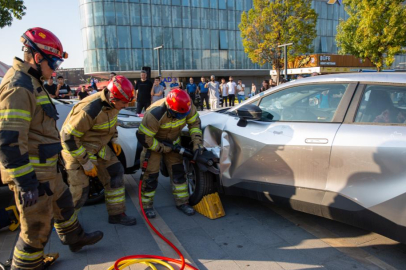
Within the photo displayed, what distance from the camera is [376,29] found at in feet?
55.6

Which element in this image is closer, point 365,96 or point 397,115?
point 397,115

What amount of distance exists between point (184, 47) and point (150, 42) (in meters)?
3.78

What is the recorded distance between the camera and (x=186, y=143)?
4.39 meters

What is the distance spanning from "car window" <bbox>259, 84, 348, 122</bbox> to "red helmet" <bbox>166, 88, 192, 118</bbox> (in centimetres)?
84

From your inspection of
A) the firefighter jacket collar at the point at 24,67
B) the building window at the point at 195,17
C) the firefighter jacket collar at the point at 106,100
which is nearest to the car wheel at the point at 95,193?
the firefighter jacket collar at the point at 106,100

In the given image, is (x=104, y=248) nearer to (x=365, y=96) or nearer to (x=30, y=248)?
(x=30, y=248)

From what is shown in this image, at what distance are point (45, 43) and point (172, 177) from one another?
7.25 feet

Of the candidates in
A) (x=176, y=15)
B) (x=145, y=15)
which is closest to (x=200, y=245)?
(x=145, y=15)

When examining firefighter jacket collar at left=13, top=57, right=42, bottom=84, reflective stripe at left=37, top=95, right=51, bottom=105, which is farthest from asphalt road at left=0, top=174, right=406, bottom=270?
firefighter jacket collar at left=13, top=57, right=42, bottom=84

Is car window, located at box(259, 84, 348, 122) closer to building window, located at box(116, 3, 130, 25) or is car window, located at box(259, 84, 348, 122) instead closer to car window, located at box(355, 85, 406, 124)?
car window, located at box(355, 85, 406, 124)

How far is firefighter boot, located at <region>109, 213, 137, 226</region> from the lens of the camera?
142 inches

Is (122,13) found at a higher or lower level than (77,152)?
higher

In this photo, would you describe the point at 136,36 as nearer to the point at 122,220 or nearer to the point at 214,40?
the point at 214,40

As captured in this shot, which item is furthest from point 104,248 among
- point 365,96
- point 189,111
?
point 365,96
